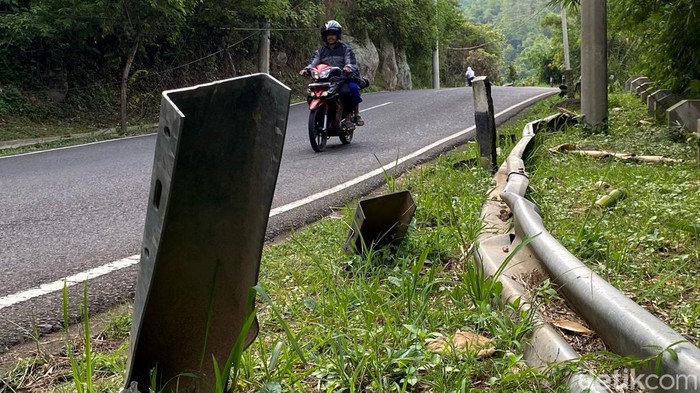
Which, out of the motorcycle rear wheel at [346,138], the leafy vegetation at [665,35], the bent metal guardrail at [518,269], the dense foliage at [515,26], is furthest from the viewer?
the dense foliage at [515,26]

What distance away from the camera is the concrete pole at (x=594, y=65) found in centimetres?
855

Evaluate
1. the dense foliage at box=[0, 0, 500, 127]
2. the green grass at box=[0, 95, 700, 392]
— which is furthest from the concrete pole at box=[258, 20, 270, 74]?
the green grass at box=[0, 95, 700, 392]

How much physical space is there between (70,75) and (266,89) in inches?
629

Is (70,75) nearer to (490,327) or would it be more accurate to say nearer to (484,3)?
(490,327)

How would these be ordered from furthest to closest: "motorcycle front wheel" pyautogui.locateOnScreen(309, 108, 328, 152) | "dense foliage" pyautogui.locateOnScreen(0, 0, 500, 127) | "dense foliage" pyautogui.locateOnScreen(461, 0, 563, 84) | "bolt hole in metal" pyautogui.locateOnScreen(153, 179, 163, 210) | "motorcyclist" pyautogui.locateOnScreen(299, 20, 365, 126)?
"dense foliage" pyautogui.locateOnScreen(461, 0, 563, 84) < "dense foliage" pyautogui.locateOnScreen(0, 0, 500, 127) < "motorcyclist" pyautogui.locateOnScreen(299, 20, 365, 126) < "motorcycle front wheel" pyautogui.locateOnScreen(309, 108, 328, 152) < "bolt hole in metal" pyautogui.locateOnScreen(153, 179, 163, 210)

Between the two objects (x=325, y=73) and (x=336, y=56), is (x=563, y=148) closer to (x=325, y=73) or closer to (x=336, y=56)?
(x=325, y=73)

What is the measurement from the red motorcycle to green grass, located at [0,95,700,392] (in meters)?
4.08

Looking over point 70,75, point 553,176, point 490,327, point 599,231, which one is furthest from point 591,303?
point 70,75

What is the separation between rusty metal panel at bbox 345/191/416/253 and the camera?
10.8ft

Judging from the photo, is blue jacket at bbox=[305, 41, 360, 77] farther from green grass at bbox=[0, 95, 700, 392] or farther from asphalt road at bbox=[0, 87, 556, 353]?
green grass at bbox=[0, 95, 700, 392]

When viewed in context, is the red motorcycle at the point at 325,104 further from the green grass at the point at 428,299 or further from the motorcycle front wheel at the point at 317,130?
the green grass at the point at 428,299

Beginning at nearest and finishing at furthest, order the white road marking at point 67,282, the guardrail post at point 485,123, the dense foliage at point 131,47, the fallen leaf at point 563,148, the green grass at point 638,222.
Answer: the green grass at point 638,222 < the white road marking at point 67,282 < the guardrail post at point 485,123 < the fallen leaf at point 563,148 < the dense foliage at point 131,47

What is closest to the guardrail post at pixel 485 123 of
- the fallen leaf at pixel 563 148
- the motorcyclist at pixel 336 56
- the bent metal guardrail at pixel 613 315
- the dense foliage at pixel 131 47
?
the fallen leaf at pixel 563 148

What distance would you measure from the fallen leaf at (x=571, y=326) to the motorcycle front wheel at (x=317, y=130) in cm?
642
